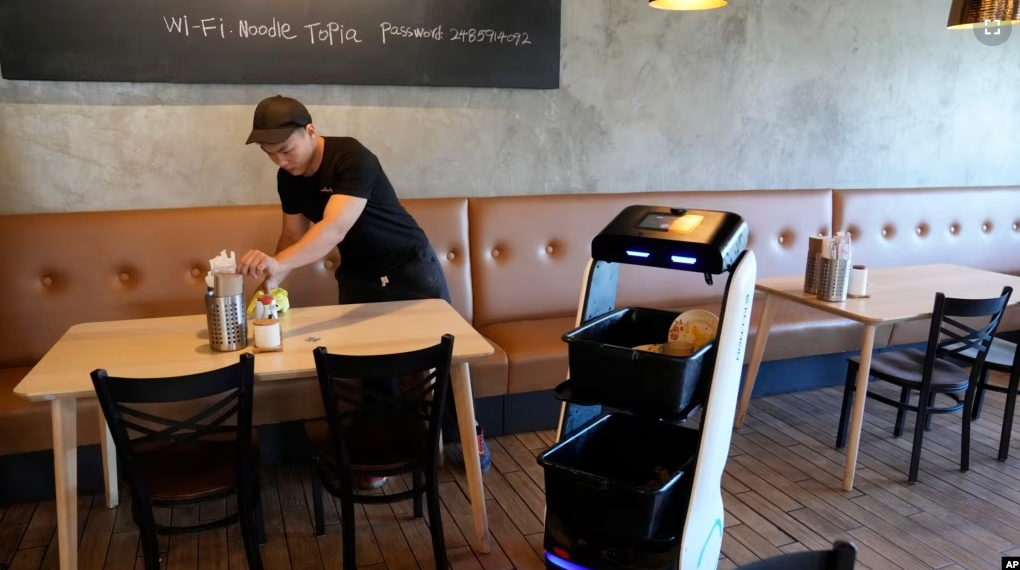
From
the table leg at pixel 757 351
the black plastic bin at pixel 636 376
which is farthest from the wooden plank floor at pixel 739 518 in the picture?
the black plastic bin at pixel 636 376

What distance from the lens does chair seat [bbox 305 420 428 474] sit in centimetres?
216

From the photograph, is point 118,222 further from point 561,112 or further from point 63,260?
point 561,112

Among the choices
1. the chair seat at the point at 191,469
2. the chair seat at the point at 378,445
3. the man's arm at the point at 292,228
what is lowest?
the chair seat at the point at 191,469

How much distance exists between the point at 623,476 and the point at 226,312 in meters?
1.26

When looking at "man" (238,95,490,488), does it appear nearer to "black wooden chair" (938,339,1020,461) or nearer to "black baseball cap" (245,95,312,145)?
"black baseball cap" (245,95,312,145)

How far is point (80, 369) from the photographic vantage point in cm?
205

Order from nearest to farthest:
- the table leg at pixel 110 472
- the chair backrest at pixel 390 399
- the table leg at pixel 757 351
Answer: the chair backrest at pixel 390 399, the table leg at pixel 110 472, the table leg at pixel 757 351

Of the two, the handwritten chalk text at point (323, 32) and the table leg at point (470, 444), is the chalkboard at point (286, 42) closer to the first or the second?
the handwritten chalk text at point (323, 32)

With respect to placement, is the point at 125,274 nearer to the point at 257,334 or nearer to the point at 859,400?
the point at 257,334

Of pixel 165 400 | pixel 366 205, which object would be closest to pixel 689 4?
pixel 366 205

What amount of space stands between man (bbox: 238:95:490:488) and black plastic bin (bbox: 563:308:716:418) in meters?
1.00

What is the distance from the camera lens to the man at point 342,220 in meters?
2.37

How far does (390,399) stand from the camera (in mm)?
2105

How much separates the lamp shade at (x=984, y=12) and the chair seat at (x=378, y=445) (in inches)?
109
